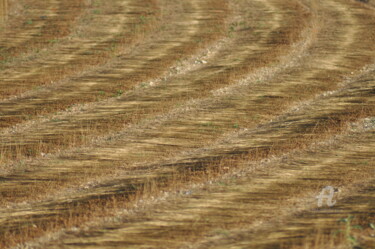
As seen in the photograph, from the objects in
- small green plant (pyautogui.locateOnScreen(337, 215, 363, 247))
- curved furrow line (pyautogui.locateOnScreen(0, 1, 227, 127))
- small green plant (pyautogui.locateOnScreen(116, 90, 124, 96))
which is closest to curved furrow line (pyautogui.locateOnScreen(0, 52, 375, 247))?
small green plant (pyautogui.locateOnScreen(337, 215, 363, 247))

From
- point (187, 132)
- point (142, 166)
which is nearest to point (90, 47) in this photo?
point (187, 132)

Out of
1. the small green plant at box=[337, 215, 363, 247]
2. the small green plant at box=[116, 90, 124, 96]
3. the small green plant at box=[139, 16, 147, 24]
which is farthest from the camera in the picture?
the small green plant at box=[139, 16, 147, 24]

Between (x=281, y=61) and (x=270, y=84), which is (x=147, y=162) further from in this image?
(x=281, y=61)

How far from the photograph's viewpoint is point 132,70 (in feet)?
89.4

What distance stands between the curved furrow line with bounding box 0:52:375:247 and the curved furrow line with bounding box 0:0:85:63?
46.5 ft

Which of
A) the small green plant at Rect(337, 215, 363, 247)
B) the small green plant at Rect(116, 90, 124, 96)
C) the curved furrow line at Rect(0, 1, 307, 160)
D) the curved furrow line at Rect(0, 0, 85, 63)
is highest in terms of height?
the curved furrow line at Rect(0, 0, 85, 63)

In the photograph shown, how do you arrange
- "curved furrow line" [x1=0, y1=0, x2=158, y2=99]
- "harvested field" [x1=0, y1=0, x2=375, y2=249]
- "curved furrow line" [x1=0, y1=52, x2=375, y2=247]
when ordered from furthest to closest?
"curved furrow line" [x1=0, y1=0, x2=158, y2=99], "curved furrow line" [x1=0, y1=52, x2=375, y2=247], "harvested field" [x1=0, y1=0, x2=375, y2=249]

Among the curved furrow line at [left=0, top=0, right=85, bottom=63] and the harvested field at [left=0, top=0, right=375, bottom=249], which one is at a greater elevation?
the curved furrow line at [left=0, top=0, right=85, bottom=63]

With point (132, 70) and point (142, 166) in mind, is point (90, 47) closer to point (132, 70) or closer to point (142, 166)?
point (132, 70)

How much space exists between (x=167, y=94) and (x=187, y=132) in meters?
4.62

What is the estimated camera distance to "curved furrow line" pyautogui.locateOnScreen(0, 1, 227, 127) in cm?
2202

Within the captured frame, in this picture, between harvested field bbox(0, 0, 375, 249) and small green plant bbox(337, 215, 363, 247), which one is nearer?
small green plant bbox(337, 215, 363, 247)

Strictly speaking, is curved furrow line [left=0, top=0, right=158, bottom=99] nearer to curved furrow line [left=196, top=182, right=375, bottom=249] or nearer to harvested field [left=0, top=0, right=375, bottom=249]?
harvested field [left=0, top=0, right=375, bottom=249]

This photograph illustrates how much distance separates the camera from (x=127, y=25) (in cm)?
3684
